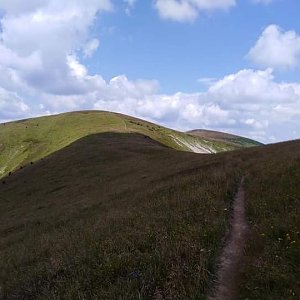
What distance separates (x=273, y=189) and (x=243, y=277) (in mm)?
8049

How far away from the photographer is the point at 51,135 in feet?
482

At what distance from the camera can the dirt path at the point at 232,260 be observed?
944 centimetres

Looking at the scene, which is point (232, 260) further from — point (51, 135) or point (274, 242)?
point (51, 135)

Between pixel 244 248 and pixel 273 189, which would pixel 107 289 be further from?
pixel 273 189

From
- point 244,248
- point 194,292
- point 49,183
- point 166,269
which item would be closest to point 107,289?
point 166,269


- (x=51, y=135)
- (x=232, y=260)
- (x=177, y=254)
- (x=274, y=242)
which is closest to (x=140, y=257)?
(x=177, y=254)

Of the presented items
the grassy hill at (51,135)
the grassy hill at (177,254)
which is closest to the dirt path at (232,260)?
the grassy hill at (177,254)

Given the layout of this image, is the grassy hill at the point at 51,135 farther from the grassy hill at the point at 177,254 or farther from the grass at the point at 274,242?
the grass at the point at 274,242

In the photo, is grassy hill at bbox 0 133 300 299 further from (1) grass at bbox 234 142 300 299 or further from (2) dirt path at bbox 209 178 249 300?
(2) dirt path at bbox 209 178 249 300

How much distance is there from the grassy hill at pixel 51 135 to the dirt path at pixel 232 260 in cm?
9554

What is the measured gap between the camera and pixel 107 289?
996 centimetres

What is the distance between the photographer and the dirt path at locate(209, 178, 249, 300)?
9.44 metres

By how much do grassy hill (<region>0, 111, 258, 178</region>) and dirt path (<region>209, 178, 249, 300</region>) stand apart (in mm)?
95541

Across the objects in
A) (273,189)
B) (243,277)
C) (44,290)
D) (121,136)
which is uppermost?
(121,136)
